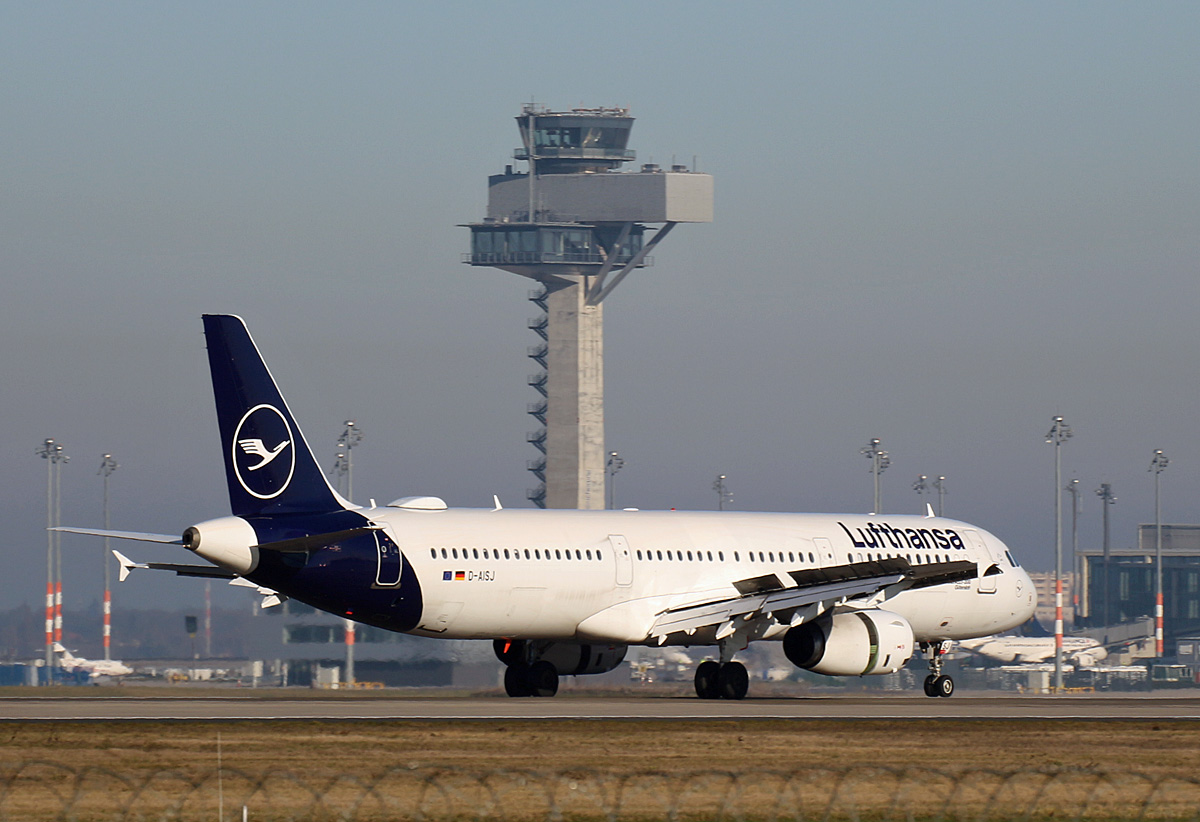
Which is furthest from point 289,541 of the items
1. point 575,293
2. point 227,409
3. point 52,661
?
point 575,293

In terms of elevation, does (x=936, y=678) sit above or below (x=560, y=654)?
below

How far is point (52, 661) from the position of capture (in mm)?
85812

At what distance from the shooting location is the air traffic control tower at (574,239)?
166625 mm

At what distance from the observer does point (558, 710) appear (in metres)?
36.0

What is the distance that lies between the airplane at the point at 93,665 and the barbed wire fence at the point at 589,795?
227 ft

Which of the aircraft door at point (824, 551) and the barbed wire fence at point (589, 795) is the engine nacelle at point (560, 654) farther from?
the barbed wire fence at point (589, 795)

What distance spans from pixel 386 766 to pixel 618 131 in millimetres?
159989

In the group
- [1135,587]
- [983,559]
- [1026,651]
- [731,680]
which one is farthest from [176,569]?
[1135,587]

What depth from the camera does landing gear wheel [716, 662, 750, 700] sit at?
42.7m

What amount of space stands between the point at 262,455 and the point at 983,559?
66.2ft

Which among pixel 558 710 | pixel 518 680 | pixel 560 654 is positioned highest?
pixel 560 654

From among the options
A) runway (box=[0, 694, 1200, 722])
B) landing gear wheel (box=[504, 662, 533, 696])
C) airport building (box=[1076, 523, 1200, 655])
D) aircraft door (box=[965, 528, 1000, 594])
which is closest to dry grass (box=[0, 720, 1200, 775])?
runway (box=[0, 694, 1200, 722])

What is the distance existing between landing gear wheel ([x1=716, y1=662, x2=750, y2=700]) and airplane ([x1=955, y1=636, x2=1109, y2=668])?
60479mm

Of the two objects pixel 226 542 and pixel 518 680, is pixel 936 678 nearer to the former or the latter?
pixel 518 680
